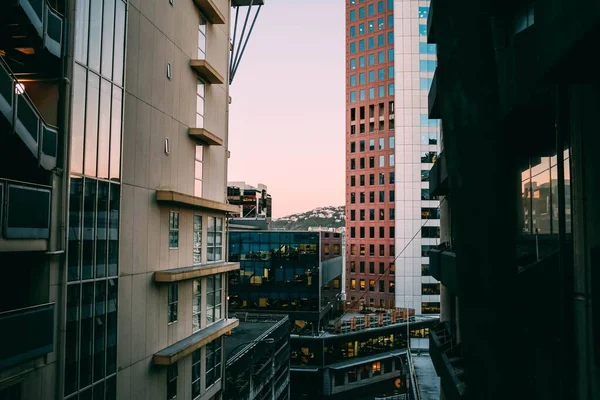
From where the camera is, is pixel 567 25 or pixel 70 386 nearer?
pixel 567 25

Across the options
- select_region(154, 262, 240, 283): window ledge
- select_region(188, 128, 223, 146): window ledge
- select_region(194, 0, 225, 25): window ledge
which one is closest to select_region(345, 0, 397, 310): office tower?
select_region(154, 262, 240, 283): window ledge

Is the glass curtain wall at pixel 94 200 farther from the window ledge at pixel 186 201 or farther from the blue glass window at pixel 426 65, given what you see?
the blue glass window at pixel 426 65

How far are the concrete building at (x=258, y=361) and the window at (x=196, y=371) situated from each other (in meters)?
4.54

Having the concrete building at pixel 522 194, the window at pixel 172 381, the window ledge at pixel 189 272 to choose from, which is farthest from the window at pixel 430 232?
the concrete building at pixel 522 194

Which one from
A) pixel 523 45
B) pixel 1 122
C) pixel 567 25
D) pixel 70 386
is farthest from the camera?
pixel 70 386

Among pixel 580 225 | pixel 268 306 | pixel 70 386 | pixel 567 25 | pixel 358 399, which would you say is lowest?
pixel 358 399

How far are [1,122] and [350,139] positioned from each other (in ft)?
306

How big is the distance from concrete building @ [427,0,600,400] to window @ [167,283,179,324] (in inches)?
458

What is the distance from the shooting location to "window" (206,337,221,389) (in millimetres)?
26391

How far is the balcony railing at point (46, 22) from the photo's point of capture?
12033mm

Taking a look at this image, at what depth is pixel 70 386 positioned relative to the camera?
14.9 metres

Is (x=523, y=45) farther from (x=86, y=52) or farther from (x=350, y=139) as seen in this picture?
(x=350, y=139)

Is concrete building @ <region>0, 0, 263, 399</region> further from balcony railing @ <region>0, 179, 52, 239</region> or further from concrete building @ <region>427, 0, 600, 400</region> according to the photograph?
concrete building @ <region>427, 0, 600, 400</region>

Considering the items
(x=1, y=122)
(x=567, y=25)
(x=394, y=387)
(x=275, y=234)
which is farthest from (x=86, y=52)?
(x=394, y=387)
